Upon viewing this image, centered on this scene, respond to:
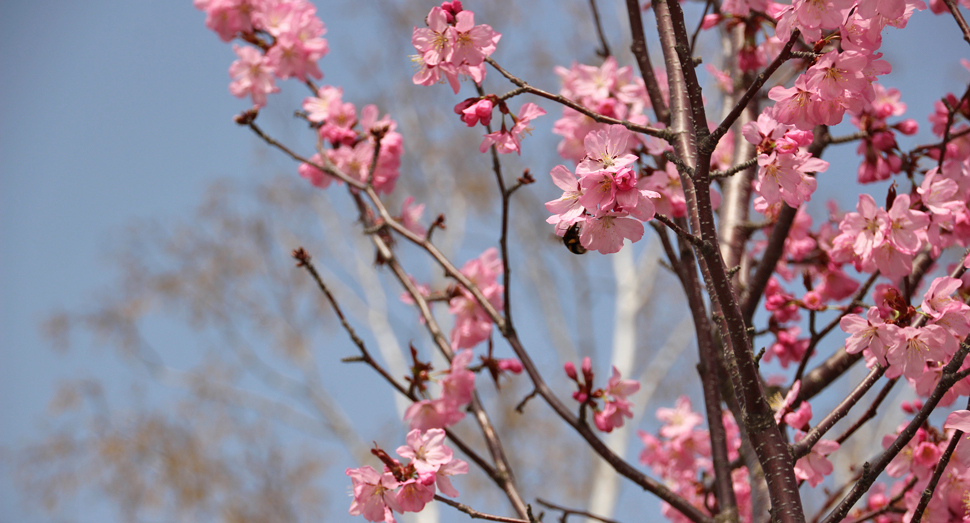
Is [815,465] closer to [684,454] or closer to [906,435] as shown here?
[906,435]

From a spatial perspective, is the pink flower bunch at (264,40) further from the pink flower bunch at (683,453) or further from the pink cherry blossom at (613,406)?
the pink flower bunch at (683,453)

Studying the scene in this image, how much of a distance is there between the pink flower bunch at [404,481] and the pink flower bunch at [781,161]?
30.9 inches

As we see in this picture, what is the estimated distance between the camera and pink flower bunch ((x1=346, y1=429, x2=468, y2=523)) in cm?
132

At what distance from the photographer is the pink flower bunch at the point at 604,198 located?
0.92 meters

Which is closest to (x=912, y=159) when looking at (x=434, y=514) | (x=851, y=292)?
(x=851, y=292)

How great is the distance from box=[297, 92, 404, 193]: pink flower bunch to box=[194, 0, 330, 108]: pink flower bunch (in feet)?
0.56

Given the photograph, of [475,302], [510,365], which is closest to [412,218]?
[475,302]

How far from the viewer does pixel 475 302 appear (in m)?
2.00

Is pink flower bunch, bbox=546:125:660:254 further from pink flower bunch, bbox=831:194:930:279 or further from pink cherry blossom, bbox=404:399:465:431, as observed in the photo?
pink cherry blossom, bbox=404:399:465:431

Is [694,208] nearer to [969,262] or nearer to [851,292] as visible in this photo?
[969,262]

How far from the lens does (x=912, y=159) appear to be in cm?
187

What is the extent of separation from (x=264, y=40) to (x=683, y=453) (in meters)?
2.06

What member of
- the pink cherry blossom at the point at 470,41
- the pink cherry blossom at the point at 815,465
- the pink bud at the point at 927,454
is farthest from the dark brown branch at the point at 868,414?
the pink cherry blossom at the point at 470,41

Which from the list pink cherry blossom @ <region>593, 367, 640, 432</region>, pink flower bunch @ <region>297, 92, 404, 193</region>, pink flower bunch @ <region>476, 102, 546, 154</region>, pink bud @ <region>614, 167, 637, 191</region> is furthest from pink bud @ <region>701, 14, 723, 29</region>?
pink bud @ <region>614, 167, 637, 191</region>
